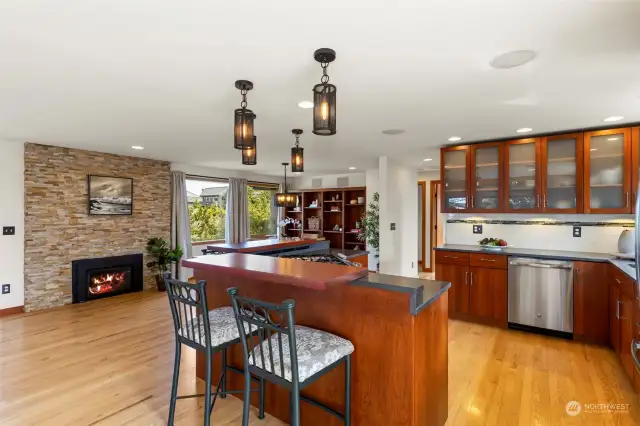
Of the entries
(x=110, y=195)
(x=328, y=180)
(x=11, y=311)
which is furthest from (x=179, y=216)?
(x=328, y=180)

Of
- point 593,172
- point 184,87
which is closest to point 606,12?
point 184,87

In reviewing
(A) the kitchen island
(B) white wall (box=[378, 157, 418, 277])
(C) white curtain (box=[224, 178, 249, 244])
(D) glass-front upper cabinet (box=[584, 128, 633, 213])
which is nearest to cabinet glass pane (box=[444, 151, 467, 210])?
(B) white wall (box=[378, 157, 418, 277])

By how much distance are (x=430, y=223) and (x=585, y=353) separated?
4.26 m

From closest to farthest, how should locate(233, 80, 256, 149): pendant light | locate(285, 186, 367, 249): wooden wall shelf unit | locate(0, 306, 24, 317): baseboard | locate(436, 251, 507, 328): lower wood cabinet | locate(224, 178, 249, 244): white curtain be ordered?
locate(233, 80, 256, 149): pendant light → locate(436, 251, 507, 328): lower wood cabinet → locate(0, 306, 24, 317): baseboard → locate(224, 178, 249, 244): white curtain → locate(285, 186, 367, 249): wooden wall shelf unit

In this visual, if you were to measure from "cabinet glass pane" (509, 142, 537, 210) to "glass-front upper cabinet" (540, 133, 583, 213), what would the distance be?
99 mm

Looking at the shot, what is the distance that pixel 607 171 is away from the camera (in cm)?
373

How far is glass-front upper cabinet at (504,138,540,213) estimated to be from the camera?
406cm

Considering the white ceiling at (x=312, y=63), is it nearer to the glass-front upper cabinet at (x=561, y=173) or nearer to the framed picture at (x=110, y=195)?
the glass-front upper cabinet at (x=561, y=173)

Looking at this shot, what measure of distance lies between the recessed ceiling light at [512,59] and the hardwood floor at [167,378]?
7.58 feet

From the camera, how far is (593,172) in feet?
12.4

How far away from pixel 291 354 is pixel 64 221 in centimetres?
504

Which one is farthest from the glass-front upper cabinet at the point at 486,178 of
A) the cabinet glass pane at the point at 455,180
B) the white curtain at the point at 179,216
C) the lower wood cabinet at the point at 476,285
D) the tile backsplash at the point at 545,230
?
the white curtain at the point at 179,216

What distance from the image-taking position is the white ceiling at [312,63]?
1.60 m

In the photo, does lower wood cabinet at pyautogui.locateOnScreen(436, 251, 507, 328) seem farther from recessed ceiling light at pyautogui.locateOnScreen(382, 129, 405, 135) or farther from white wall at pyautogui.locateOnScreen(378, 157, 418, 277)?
recessed ceiling light at pyautogui.locateOnScreen(382, 129, 405, 135)
